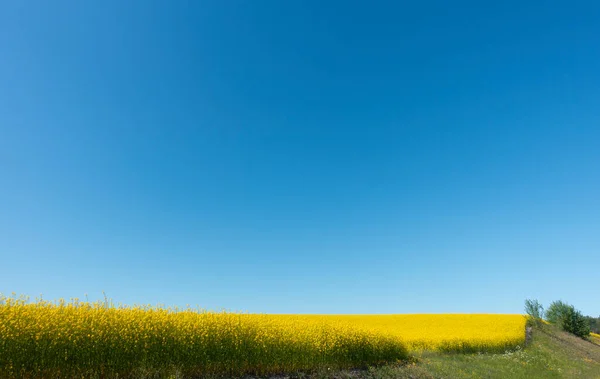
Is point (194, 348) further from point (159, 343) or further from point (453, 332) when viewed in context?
point (453, 332)

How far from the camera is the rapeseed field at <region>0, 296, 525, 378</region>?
8555mm

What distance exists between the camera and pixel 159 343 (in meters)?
10.1

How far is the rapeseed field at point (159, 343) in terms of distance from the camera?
8555 mm

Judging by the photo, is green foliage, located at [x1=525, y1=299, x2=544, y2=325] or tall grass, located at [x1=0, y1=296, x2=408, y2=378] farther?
green foliage, located at [x1=525, y1=299, x2=544, y2=325]

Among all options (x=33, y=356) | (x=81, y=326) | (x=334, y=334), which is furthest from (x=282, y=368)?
(x=33, y=356)

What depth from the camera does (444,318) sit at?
37469mm

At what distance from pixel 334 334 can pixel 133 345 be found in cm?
779

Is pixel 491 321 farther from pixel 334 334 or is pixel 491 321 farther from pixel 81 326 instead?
pixel 81 326

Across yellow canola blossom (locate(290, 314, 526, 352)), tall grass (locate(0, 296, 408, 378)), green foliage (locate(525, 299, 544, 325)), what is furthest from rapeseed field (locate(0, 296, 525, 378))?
green foliage (locate(525, 299, 544, 325))

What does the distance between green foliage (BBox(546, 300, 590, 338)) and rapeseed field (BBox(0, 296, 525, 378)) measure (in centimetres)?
3555

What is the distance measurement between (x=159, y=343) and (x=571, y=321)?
149 ft

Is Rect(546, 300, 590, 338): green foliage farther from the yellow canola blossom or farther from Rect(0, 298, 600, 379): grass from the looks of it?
Rect(0, 298, 600, 379): grass

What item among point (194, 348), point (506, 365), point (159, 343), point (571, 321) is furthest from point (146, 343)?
point (571, 321)

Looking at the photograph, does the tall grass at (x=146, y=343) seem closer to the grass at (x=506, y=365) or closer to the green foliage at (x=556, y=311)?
the grass at (x=506, y=365)
